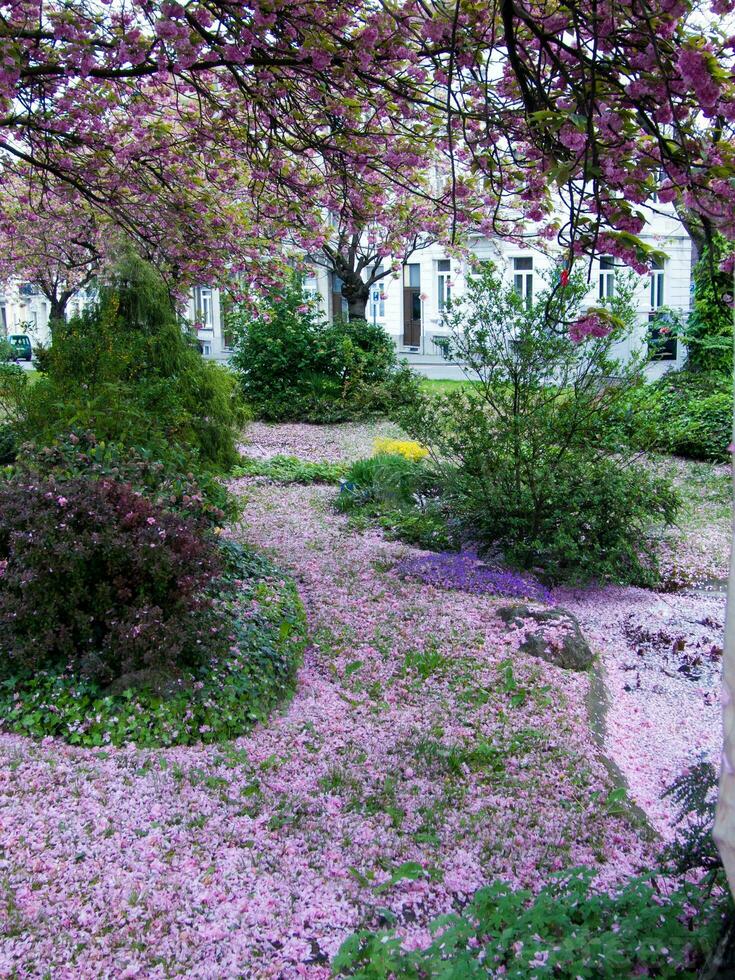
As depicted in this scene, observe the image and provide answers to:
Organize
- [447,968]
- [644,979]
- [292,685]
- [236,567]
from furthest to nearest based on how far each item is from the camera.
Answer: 1. [236,567]
2. [292,685]
3. [447,968]
4. [644,979]

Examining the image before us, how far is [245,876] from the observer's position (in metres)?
2.72

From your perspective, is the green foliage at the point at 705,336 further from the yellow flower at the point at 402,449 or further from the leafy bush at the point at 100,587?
the leafy bush at the point at 100,587

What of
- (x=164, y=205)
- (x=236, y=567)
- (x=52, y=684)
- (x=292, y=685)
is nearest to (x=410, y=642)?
(x=292, y=685)

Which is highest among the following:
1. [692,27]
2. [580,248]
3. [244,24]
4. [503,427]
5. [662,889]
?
[244,24]

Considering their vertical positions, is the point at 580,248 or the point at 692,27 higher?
the point at 692,27

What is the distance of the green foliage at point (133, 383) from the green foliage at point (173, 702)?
235 centimetres

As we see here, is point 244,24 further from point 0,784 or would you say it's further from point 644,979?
point 644,979

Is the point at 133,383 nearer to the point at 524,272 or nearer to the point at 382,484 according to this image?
the point at 382,484

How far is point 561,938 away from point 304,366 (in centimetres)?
1433

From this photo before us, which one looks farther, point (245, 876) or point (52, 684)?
point (52, 684)

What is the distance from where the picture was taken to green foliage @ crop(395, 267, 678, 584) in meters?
6.39

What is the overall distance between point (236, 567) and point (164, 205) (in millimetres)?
4209

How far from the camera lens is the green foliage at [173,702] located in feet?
11.6

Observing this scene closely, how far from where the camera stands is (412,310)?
34.6 m
